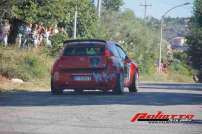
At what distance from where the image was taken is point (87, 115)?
42.7 feet

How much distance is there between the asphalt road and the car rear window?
8.89 feet

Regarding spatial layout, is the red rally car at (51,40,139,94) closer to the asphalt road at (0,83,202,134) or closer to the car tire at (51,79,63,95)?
the car tire at (51,79,63,95)

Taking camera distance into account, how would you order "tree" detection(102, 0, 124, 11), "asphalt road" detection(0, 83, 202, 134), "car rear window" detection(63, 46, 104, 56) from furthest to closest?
"tree" detection(102, 0, 124, 11)
"car rear window" detection(63, 46, 104, 56)
"asphalt road" detection(0, 83, 202, 134)

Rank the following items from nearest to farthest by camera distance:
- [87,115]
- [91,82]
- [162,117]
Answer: [162,117]
[87,115]
[91,82]

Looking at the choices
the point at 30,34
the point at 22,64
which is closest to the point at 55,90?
the point at 22,64

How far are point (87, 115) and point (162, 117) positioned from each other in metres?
1.26

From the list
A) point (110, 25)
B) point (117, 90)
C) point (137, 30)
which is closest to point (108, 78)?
point (117, 90)

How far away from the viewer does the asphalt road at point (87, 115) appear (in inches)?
433

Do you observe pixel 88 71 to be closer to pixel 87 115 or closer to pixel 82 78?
pixel 82 78

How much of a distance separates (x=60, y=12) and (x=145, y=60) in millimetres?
34871

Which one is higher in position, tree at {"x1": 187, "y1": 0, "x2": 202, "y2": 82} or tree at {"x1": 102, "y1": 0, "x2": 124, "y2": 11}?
tree at {"x1": 102, "y1": 0, "x2": 124, "y2": 11}

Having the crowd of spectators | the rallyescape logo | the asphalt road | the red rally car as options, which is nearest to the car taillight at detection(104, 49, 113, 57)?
the red rally car

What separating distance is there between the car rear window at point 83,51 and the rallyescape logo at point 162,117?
6438 millimetres

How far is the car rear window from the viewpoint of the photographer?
65.3 ft
